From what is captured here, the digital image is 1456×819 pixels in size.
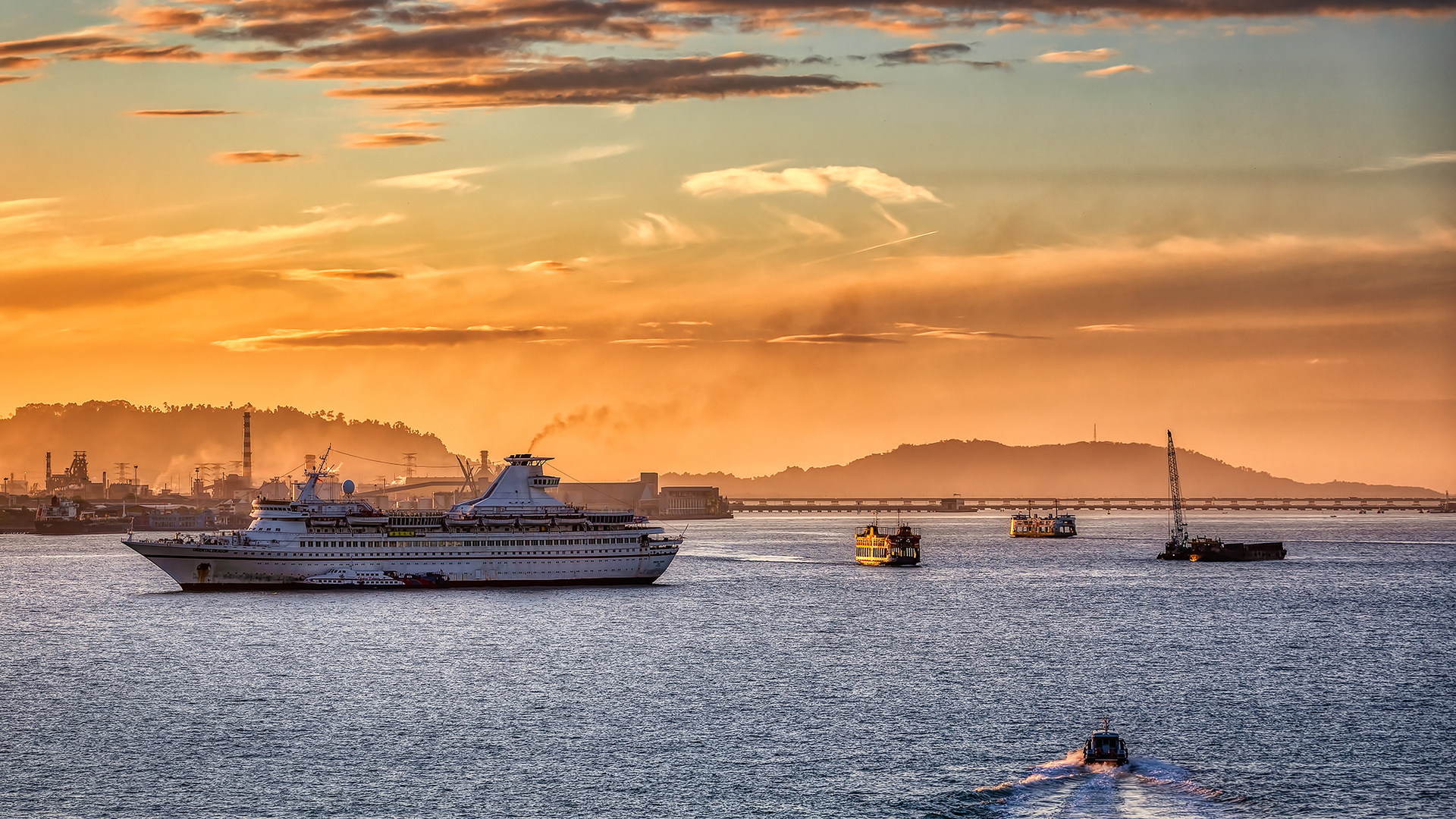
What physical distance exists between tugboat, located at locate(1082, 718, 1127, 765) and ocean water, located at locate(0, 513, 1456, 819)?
571 millimetres

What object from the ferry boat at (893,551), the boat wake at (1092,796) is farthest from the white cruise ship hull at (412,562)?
the boat wake at (1092,796)

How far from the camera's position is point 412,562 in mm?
118375

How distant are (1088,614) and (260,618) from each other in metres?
54.1

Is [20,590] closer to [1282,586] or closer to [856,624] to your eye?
[856,624]

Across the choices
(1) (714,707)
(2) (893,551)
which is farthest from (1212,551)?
(1) (714,707)

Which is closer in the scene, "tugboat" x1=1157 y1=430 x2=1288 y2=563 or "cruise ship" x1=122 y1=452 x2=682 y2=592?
"cruise ship" x1=122 y1=452 x2=682 y2=592

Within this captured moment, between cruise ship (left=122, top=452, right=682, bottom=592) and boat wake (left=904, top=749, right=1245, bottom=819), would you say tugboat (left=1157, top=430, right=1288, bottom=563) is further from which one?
boat wake (left=904, top=749, right=1245, bottom=819)

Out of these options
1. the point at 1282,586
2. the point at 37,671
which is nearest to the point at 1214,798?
the point at 37,671

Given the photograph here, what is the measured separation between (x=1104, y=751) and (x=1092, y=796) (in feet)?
13.8

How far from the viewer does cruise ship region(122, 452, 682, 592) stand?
116 meters

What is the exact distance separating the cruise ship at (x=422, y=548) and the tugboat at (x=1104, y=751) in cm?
7280

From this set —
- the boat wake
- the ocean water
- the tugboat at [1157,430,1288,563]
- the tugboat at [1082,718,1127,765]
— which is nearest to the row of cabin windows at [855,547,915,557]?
the tugboat at [1157,430,1288,563]

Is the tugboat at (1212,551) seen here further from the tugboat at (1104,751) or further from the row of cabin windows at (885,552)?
the tugboat at (1104,751)

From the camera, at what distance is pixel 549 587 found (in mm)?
120875
